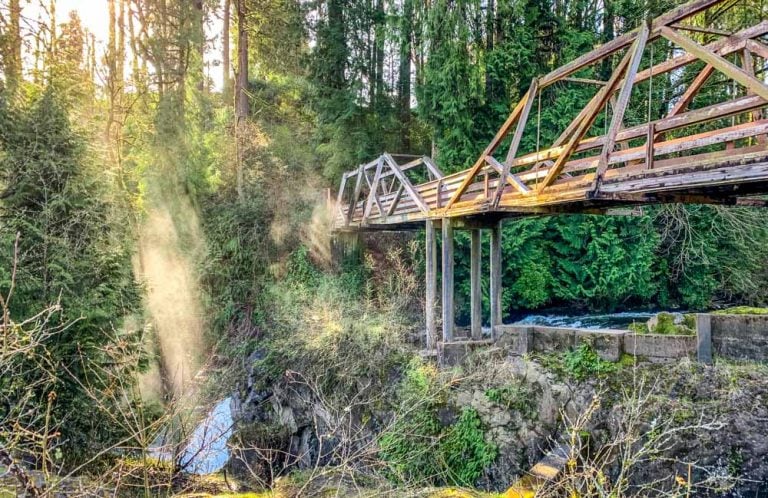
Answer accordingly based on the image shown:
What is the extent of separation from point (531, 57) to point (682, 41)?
416 inches

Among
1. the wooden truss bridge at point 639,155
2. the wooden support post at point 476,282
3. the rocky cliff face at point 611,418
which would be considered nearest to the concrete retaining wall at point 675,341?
the rocky cliff face at point 611,418

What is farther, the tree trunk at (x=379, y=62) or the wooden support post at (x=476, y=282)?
the tree trunk at (x=379, y=62)

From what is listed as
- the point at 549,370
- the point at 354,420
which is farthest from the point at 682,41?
the point at 354,420

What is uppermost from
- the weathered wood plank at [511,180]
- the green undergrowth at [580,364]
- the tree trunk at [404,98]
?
the tree trunk at [404,98]

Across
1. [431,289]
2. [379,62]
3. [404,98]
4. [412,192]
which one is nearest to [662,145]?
[412,192]

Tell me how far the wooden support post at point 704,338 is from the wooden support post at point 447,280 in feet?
12.6

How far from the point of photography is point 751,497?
17.2 feet

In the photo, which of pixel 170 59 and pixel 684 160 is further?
pixel 170 59

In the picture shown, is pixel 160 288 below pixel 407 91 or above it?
below

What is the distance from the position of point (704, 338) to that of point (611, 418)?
1.83 metres

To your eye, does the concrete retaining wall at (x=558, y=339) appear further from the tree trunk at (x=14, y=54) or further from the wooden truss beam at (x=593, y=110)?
the tree trunk at (x=14, y=54)

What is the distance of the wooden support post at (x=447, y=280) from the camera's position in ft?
27.5

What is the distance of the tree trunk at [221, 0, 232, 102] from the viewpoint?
16297 millimetres

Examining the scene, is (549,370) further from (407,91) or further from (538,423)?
(407,91)
